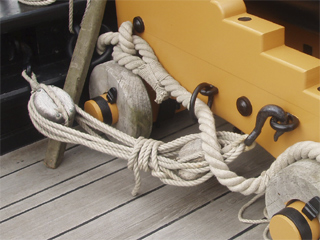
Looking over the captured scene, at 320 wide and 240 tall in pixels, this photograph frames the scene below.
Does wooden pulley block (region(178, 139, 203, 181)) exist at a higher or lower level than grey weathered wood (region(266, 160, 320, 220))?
lower

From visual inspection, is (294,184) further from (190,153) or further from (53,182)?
(53,182)

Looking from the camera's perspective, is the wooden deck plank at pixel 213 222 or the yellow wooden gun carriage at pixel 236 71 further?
the wooden deck plank at pixel 213 222

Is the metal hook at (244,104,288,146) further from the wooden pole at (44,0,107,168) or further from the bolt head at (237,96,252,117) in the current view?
the wooden pole at (44,0,107,168)

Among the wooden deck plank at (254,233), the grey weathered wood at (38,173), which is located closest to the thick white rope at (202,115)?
the wooden deck plank at (254,233)

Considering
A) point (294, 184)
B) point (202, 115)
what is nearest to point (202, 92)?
point (202, 115)

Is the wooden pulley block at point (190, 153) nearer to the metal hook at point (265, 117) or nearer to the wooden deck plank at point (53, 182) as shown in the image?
the metal hook at point (265, 117)

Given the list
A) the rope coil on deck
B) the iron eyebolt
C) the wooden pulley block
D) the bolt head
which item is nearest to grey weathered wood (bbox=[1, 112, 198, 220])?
the rope coil on deck

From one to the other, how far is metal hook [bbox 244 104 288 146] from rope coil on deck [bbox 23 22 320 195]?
0.10 feet

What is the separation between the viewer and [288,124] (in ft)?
4.20

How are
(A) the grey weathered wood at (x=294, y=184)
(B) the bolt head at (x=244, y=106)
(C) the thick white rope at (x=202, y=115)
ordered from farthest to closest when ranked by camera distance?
(B) the bolt head at (x=244, y=106) → (C) the thick white rope at (x=202, y=115) → (A) the grey weathered wood at (x=294, y=184)

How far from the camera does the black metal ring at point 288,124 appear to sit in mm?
1273

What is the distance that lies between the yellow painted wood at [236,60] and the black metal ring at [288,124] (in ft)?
0.04

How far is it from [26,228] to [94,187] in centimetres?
26

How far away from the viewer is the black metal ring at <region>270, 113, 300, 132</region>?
50.1 inches
